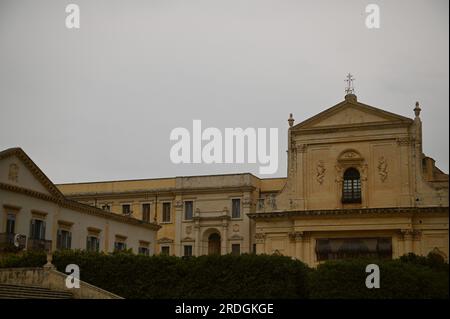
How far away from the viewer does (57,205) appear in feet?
117

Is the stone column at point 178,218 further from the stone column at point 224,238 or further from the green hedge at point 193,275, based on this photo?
the green hedge at point 193,275

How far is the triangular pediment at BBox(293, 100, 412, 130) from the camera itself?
1583 inches

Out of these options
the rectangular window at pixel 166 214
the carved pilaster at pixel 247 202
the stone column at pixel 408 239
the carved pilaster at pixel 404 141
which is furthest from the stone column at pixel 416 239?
the rectangular window at pixel 166 214

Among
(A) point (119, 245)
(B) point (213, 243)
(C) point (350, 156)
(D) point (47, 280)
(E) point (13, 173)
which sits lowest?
(D) point (47, 280)

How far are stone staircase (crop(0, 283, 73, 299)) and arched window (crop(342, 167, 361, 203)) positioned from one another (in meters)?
19.5

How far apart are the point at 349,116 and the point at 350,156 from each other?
2182 mm

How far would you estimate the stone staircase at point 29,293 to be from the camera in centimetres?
2288

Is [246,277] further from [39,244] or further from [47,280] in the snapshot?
[39,244]

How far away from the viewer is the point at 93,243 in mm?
38531

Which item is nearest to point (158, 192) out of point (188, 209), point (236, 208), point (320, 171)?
point (188, 209)

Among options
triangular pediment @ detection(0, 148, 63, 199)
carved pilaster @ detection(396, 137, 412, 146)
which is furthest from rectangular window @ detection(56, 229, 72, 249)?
carved pilaster @ detection(396, 137, 412, 146)

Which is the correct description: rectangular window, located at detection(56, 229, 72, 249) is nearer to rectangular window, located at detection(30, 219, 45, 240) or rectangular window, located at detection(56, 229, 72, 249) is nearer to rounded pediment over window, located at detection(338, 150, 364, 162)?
rectangular window, located at detection(30, 219, 45, 240)
